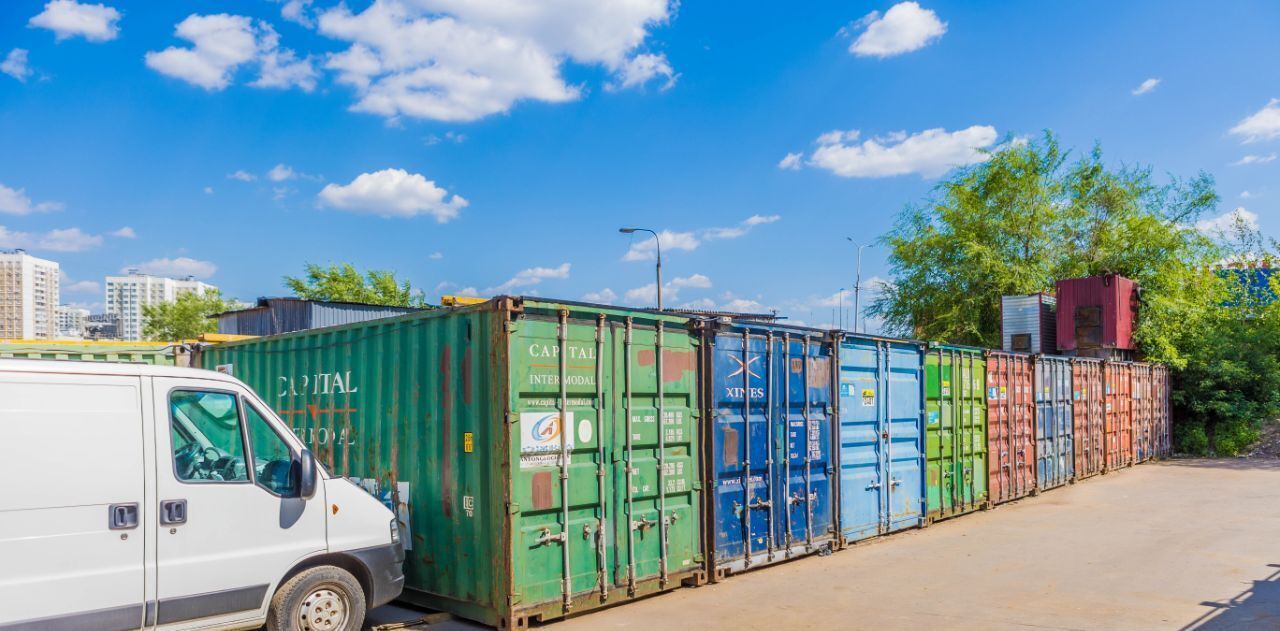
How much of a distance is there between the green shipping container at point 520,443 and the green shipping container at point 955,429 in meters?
5.74

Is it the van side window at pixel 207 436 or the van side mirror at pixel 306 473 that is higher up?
the van side window at pixel 207 436

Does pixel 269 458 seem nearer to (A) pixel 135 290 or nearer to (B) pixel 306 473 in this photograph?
(B) pixel 306 473

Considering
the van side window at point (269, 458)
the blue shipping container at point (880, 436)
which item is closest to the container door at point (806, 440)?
the blue shipping container at point (880, 436)

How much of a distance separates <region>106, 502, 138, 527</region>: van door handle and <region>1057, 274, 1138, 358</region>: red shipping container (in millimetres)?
23823

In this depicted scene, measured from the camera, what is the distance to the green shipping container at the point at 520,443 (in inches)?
286

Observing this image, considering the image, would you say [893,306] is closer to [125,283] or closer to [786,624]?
[786,624]

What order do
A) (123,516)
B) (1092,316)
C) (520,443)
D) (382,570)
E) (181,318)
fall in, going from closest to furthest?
1. (123,516)
2. (382,570)
3. (520,443)
4. (1092,316)
5. (181,318)

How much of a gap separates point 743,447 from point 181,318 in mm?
52047

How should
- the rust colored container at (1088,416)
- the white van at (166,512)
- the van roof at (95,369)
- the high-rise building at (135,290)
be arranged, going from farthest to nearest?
1. the high-rise building at (135,290)
2. the rust colored container at (1088,416)
3. the van roof at (95,369)
4. the white van at (166,512)

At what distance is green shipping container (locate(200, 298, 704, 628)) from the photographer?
7.26 meters

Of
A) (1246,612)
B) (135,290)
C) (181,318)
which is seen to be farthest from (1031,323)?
(135,290)

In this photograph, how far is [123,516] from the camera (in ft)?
17.8

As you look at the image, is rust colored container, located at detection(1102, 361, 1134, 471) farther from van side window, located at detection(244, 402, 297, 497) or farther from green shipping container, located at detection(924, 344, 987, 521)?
van side window, located at detection(244, 402, 297, 497)

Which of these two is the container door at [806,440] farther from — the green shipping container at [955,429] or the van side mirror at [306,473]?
the van side mirror at [306,473]
